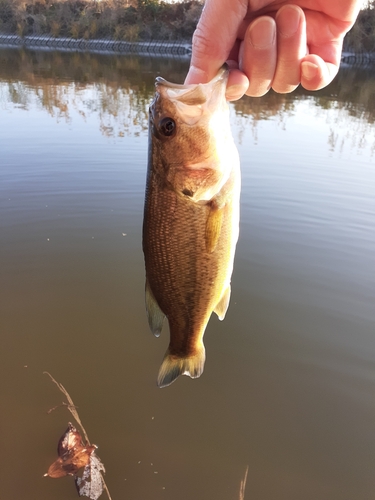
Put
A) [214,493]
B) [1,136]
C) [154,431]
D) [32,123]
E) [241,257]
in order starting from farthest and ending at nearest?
[32,123], [1,136], [241,257], [154,431], [214,493]

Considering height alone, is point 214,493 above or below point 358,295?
below

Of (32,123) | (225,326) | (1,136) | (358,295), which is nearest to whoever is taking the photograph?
(225,326)

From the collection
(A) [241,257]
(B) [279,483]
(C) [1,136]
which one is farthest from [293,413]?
(C) [1,136]

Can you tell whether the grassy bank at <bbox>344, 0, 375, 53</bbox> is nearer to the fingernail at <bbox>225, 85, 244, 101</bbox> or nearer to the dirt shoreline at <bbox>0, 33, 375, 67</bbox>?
the dirt shoreline at <bbox>0, 33, 375, 67</bbox>

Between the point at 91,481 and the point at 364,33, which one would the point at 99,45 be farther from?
the point at 91,481

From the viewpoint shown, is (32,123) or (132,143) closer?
(132,143)

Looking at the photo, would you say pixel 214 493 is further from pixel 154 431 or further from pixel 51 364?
pixel 51 364

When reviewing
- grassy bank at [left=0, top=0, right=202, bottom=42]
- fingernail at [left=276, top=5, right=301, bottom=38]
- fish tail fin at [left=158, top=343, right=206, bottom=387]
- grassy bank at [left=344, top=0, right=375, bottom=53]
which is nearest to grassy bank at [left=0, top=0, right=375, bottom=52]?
grassy bank at [left=0, top=0, right=202, bottom=42]

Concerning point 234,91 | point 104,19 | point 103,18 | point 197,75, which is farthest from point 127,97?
point 103,18

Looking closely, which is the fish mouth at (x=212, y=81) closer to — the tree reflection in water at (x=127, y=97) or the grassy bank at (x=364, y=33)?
the tree reflection in water at (x=127, y=97)

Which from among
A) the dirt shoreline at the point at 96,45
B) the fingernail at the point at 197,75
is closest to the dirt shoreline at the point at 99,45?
the dirt shoreline at the point at 96,45
